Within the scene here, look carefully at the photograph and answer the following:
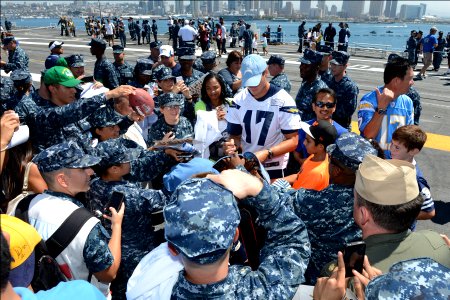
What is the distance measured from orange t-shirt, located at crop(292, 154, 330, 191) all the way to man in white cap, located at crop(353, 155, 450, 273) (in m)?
1.10

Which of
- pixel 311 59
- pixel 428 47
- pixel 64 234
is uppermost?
pixel 311 59

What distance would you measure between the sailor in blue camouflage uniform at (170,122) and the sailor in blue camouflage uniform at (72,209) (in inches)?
68.5

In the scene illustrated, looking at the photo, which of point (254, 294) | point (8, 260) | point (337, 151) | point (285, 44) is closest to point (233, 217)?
point (254, 294)

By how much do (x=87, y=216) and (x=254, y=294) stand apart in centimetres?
146

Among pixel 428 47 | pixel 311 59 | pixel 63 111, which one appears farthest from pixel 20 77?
pixel 428 47

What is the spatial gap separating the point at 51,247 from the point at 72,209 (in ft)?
0.94

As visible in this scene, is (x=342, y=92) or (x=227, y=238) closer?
(x=227, y=238)

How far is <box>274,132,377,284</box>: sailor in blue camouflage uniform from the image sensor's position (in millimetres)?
2475

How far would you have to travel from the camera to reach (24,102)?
16.3 ft

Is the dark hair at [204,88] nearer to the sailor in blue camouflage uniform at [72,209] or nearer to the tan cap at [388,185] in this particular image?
the sailor in blue camouflage uniform at [72,209]

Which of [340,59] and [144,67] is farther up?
[340,59]

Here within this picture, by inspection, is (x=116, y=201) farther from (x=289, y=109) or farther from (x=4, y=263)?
(x=289, y=109)

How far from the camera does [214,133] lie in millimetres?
4328

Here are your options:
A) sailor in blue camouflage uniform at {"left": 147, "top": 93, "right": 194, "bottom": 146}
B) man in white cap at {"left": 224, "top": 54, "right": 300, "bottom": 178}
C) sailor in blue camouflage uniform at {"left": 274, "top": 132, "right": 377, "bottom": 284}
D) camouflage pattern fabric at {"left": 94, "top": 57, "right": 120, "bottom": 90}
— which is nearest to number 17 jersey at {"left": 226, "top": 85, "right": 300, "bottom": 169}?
man in white cap at {"left": 224, "top": 54, "right": 300, "bottom": 178}
